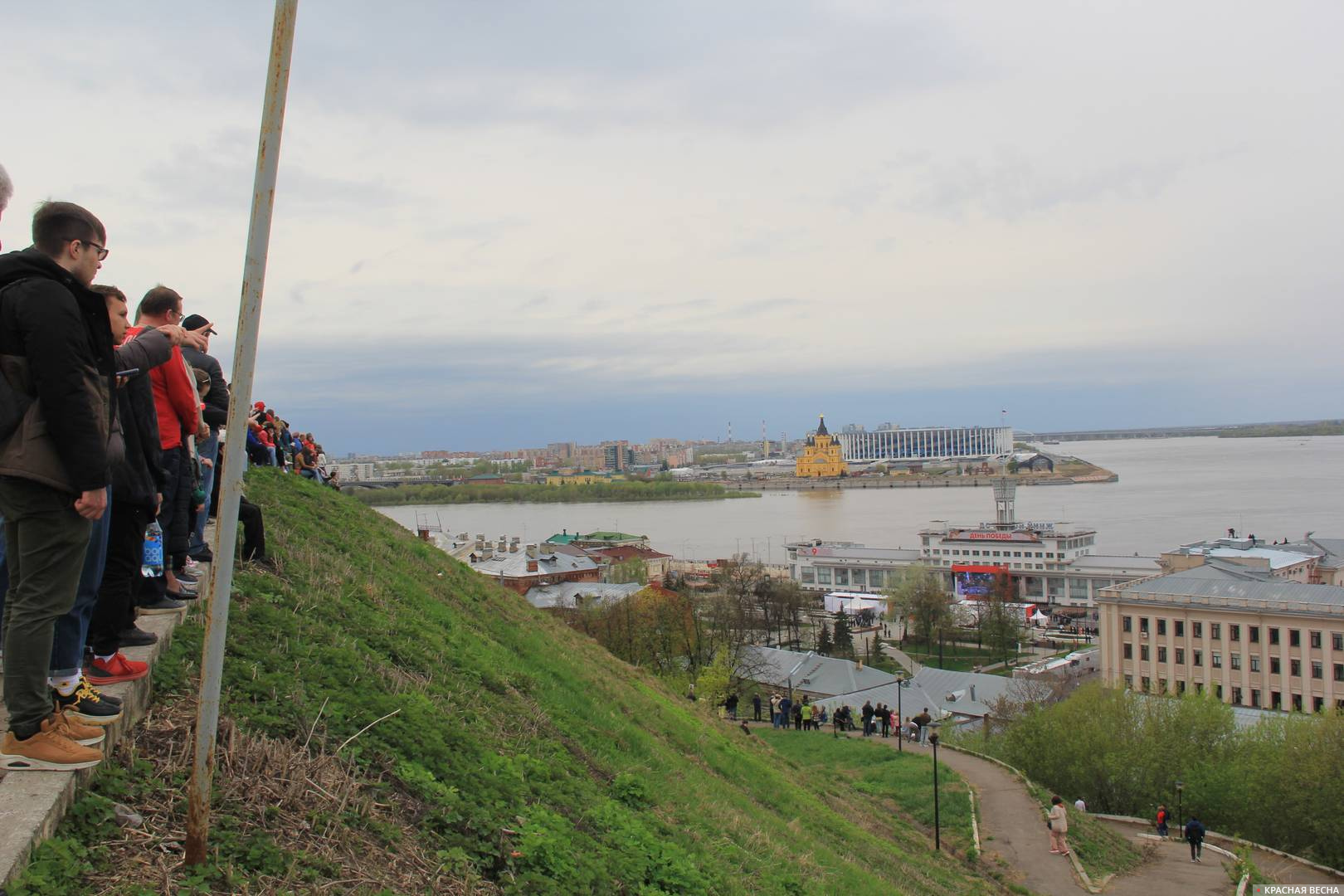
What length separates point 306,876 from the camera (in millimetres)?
2555

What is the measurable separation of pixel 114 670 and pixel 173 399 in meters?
1.49

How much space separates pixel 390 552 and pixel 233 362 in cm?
655

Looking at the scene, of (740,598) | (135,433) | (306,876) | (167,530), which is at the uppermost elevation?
(135,433)

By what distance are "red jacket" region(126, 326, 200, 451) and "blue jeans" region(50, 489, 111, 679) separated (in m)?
1.32

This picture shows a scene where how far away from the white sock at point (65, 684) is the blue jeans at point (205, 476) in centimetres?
240

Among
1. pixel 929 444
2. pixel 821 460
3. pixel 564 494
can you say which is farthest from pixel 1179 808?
pixel 929 444

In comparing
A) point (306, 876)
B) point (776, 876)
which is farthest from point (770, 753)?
point (306, 876)

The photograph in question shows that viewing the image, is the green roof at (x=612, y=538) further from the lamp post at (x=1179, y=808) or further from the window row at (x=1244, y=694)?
the lamp post at (x=1179, y=808)

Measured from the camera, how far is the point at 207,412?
5.02 meters

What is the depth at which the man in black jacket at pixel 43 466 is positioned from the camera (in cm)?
239

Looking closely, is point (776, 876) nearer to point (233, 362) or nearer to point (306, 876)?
point (306, 876)

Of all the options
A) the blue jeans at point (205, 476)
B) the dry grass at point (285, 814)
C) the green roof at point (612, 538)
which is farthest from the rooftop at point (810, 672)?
the green roof at point (612, 538)

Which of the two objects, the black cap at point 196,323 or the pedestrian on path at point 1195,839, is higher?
the black cap at point 196,323

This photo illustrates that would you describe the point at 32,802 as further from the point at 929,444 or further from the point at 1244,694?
the point at 929,444
